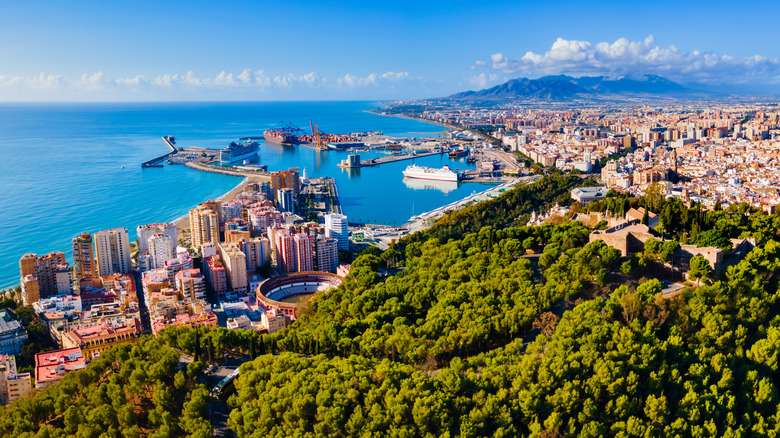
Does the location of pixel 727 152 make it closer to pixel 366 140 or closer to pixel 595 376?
pixel 366 140

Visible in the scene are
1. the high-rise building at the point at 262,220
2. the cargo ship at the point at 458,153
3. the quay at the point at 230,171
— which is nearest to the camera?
the high-rise building at the point at 262,220

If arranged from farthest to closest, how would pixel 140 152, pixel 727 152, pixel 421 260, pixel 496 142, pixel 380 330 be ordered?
pixel 496 142 < pixel 140 152 < pixel 727 152 < pixel 421 260 < pixel 380 330

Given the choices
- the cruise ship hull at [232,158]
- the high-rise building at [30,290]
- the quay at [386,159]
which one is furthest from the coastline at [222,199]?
the quay at [386,159]

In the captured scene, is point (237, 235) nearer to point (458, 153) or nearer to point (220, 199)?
point (220, 199)

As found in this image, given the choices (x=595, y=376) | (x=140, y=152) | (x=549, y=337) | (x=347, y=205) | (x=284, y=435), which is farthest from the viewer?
(x=140, y=152)

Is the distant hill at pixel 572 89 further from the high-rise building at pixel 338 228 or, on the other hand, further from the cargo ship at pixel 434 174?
the high-rise building at pixel 338 228

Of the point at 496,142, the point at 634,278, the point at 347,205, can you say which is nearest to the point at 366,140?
the point at 496,142

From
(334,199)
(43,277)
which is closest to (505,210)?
(334,199)

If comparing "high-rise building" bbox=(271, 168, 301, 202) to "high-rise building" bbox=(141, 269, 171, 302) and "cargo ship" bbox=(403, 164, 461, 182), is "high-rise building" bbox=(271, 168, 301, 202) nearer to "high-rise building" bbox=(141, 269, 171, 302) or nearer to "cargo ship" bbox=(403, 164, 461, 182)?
"cargo ship" bbox=(403, 164, 461, 182)
